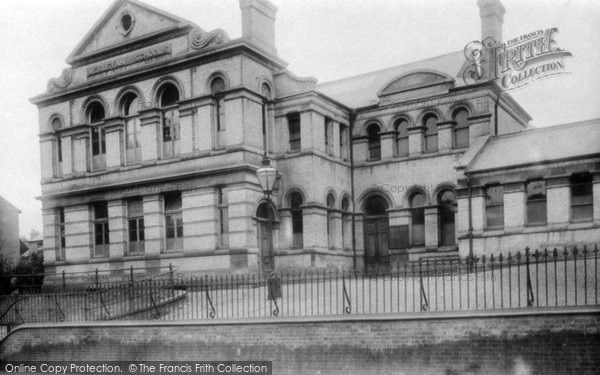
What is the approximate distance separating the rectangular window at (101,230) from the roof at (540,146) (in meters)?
15.0

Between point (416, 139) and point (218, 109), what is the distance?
28.2 feet

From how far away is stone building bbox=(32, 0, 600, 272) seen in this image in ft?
74.5

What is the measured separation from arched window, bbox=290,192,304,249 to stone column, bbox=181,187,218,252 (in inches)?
134

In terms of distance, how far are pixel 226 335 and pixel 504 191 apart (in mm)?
→ 12681

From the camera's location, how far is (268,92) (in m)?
25.5

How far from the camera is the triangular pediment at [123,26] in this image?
984 inches

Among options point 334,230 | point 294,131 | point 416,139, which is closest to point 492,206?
point 416,139

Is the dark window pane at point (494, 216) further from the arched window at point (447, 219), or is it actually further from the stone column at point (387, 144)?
the stone column at point (387, 144)

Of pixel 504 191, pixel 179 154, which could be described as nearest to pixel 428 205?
pixel 504 191

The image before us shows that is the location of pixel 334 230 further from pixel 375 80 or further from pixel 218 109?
pixel 375 80

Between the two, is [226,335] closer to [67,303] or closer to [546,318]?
[546,318]

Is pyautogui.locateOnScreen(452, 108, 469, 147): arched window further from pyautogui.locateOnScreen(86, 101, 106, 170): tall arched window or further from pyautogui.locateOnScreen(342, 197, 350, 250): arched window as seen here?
pyautogui.locateOnScreen(86, 101, 106, 170): tall arched window

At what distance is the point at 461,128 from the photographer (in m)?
26.2

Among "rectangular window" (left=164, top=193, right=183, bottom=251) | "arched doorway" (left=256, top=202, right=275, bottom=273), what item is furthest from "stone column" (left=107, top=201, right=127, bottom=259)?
"arched doorway" (left=256, top=202, right=275, bottom=273)
